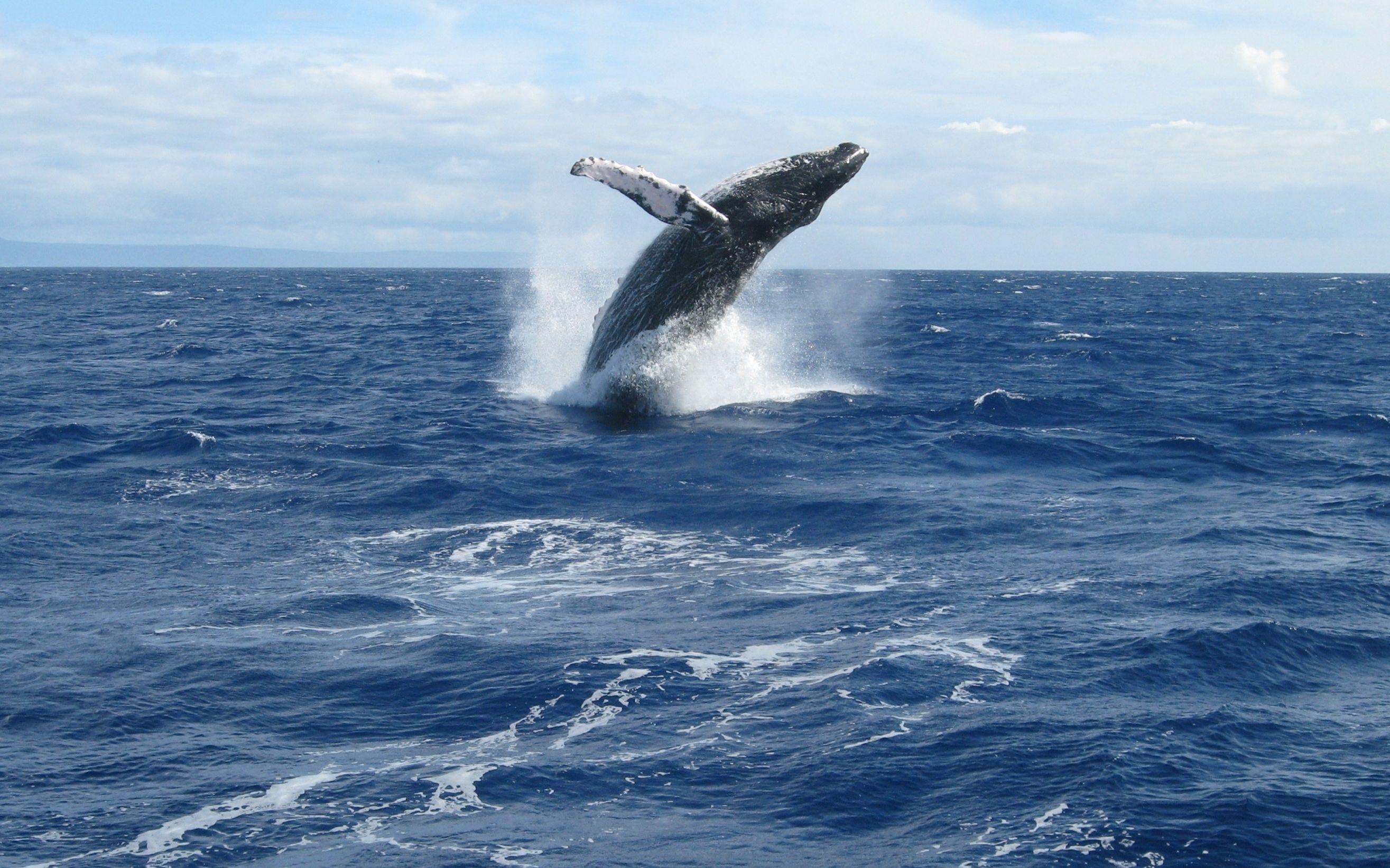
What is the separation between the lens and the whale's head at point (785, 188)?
20.5m

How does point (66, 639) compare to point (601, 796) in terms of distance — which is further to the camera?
point (66, 639)

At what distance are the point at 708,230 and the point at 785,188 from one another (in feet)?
4.82

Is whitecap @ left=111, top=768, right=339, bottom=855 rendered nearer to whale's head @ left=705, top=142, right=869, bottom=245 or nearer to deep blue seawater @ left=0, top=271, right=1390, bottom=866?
deep blue seawater @ left=0, top=271, right=1390, bottom=866

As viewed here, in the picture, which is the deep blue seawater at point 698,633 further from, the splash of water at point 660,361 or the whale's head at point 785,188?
the whale's head at point 785,188

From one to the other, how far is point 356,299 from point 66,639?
77294 mm

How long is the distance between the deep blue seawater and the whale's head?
394 cm

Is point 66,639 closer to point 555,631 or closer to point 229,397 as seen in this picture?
point 555,631

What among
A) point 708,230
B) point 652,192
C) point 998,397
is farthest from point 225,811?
point 998,397

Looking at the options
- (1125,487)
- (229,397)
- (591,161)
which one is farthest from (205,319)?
(1125,487)

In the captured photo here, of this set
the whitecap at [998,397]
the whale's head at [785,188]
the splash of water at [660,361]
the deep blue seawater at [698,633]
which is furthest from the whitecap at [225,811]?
the whitecap at [998,397]

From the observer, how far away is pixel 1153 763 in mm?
9391

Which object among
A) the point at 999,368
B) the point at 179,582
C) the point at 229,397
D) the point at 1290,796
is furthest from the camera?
the point at 999,368

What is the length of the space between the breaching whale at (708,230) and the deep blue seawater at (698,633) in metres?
2.23

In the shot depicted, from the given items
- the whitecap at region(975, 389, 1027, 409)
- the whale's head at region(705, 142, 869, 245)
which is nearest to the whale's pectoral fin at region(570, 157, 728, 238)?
the whale's head at region(705, 142, 869, 245)
